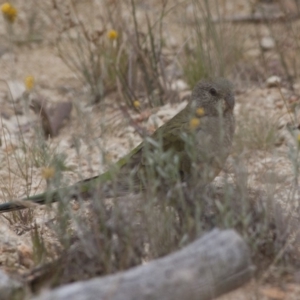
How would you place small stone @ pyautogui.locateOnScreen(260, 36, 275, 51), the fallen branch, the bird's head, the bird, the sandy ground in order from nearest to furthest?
the fallen branch < the sandy ground < the bird < the bird's head < small stone @ pyautogui.locateOnScreen(260, 36, 275, 51)

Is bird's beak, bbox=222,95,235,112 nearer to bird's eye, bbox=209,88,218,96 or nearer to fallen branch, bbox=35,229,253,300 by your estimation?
bird's eye, bbox=209,88,218,96

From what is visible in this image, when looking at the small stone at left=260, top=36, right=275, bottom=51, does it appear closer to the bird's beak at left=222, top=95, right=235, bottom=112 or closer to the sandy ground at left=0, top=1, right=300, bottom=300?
the sandy ground at left=0, top=1, right=300, bottom=300

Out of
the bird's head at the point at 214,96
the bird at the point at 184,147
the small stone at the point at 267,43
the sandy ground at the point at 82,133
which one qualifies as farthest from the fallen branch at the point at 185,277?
the small stone at the point at 267,43

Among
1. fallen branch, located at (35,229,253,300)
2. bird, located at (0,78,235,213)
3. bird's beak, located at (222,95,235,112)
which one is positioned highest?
bird's beak, located at (222,95,235,112)

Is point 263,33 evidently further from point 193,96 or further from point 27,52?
point 193,96

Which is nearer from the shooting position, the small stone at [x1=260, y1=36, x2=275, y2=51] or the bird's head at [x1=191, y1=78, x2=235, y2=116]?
the bird's head at [x1=191, y1=78, x2=235, y2=116]

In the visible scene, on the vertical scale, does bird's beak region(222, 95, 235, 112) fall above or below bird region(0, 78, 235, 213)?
above

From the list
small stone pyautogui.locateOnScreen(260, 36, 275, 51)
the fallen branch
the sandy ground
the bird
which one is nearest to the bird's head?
the bird

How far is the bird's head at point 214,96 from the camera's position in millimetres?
4246

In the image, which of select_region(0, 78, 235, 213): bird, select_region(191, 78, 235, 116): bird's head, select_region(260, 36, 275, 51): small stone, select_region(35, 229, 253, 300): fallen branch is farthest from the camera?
select_region(260, 36, 275, 51): small stone

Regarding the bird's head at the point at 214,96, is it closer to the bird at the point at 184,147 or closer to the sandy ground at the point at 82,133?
the bird at the point at 184,147

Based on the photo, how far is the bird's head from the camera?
4.25 metres

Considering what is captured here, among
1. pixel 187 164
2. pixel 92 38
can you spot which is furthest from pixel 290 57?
pixel 187 164

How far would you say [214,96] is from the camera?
4.30m
